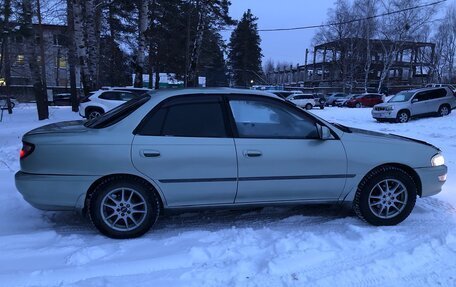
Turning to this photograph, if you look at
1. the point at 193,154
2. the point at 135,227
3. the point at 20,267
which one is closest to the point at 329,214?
the point at 193,154

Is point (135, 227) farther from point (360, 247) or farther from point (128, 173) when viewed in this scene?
point (360, 247)

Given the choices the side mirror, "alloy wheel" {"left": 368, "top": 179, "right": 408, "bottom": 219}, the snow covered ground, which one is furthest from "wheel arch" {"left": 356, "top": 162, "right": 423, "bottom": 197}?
the side mirror

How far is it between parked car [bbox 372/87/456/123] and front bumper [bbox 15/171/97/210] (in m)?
18.8

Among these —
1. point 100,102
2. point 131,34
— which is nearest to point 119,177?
point 100,102

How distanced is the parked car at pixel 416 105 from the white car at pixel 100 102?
1156 cm

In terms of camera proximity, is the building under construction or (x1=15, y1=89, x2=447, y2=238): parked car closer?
(x1=15, y1=89, x2=447, y2=238): parked car

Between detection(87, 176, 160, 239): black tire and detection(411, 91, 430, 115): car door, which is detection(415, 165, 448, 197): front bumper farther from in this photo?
detection(411, 91, 430, 115): car door

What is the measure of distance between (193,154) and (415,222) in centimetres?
276

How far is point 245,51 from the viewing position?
78.8 m

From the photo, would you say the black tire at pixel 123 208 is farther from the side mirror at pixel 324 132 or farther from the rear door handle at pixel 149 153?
the side mirror at pixel 324 132

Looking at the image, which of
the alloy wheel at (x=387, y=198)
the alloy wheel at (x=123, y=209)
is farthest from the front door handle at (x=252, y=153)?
the alloy wheel at (x=387, y=198)

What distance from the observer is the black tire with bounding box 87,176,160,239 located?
15.1 ft

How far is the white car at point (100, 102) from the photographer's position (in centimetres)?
1911

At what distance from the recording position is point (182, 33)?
148 ft
